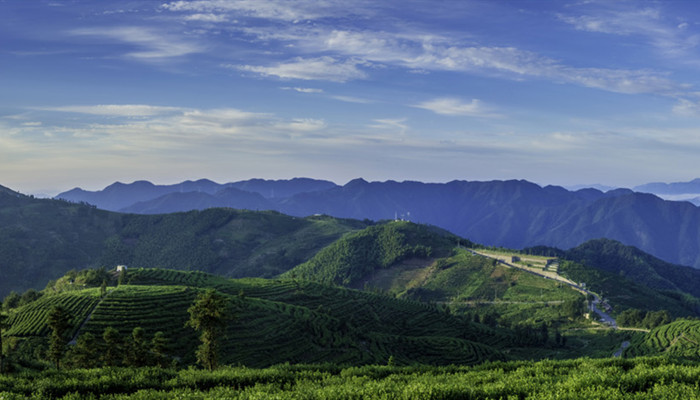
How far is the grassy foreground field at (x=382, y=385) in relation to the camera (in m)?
26.0

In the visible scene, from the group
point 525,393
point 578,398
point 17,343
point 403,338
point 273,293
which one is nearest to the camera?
point 578,398

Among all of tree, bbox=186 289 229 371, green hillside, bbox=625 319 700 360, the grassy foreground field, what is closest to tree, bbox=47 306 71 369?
tree, bbox=186 289 229 371

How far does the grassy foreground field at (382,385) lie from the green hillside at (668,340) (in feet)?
498

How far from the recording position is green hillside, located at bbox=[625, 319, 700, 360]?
163625 mm

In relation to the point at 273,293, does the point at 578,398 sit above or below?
above

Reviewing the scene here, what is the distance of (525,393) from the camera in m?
27.3

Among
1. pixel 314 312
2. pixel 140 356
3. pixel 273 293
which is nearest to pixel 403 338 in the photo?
pixel 314 312

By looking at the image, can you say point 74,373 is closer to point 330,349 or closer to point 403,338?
point 330,349

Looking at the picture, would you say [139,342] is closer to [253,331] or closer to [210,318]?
[210,318]

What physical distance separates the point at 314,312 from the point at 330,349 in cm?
3255

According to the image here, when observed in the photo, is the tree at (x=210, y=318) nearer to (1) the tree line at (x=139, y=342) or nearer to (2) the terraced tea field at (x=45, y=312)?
(1) the tree line at (x=139, y=342)

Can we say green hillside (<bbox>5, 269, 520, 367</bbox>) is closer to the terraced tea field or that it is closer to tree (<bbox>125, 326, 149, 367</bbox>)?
the terraced tea field

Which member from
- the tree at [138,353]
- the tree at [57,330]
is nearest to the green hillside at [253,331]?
the tree at [138,353]

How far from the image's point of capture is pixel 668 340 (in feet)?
577
